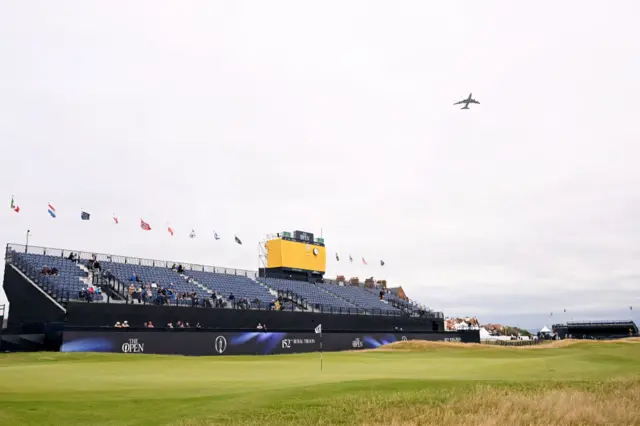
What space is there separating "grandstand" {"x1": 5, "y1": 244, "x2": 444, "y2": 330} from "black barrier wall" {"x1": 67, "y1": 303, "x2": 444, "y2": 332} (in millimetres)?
161

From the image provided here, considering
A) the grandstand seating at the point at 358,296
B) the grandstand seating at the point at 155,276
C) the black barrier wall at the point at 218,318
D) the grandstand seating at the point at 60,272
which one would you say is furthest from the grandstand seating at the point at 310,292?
the grandstand seating at the point at 60,272

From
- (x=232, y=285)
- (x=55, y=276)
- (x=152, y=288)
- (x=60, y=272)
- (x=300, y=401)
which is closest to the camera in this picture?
(x=300, y=401)

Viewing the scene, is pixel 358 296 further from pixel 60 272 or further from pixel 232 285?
pixel 60 272

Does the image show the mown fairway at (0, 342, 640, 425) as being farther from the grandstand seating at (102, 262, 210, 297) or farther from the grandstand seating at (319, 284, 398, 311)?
the grandstand seating at (319, 284, 398, 311)

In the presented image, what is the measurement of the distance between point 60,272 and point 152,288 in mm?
7664

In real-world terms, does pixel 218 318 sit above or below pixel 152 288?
below

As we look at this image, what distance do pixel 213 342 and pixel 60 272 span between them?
13.4 metres

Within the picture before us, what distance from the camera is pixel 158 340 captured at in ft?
137

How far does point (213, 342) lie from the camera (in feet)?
150

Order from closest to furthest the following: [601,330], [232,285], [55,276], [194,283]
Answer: [55,276], [194,283], [232,285], [601,330]

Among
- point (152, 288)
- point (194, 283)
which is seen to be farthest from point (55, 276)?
point (194, 283)

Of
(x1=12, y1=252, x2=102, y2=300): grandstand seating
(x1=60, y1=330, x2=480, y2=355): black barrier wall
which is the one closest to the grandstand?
(x1=12, y1=252, x2=102, y2=300): grandstand seating

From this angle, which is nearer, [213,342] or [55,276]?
[55,276]

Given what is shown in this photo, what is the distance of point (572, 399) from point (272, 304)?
147ft
